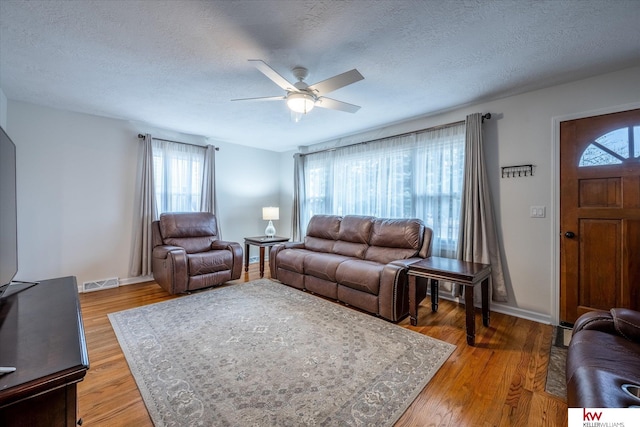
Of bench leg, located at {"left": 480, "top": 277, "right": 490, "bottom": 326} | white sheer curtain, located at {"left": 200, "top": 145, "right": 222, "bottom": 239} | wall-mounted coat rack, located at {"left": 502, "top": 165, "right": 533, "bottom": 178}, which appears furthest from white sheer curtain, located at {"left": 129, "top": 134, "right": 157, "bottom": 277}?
wall-mounted coat rack, located at {"left": 502, "top": 165, "right": 533, "bottom": 178}

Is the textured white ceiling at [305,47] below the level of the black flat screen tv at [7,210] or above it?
above

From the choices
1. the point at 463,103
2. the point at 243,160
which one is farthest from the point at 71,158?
the point at 463,103

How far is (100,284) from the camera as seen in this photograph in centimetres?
370

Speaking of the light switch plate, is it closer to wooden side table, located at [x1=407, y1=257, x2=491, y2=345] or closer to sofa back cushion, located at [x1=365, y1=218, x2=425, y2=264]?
wooden side table, located at [x1=407, y1=257, x2=491, y2=345]

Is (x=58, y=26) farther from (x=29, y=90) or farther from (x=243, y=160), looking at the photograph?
(x=243, y=160)

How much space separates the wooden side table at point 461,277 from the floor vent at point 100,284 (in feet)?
13.3

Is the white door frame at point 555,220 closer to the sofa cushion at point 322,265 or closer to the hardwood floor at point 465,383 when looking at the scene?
the hardwood floor at point 465,383

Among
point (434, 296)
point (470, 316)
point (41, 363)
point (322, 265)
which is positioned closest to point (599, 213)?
point (470, 316)

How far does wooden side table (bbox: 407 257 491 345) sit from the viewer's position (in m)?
2.27

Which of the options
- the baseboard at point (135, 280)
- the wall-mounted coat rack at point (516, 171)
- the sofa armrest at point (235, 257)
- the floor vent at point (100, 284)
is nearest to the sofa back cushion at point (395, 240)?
the wall-mounted coat rack at point (516, 171)

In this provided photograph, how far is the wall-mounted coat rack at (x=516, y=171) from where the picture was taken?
2.82 meters

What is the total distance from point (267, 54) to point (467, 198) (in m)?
2.61

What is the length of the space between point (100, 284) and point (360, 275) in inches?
143
